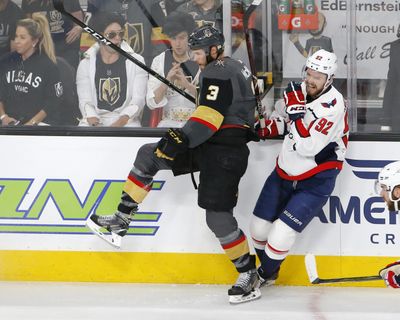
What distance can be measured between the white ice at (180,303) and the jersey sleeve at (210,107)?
80 centimetres

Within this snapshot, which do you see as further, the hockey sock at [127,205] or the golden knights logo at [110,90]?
the golden knights logo at [110,90]

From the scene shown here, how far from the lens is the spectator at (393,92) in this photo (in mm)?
5609

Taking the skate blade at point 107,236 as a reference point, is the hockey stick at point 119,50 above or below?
above

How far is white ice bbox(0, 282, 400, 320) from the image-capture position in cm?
525

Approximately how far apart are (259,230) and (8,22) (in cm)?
160

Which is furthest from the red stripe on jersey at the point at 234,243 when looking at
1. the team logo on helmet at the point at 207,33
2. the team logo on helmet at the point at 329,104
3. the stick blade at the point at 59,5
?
the stick blade at the point at 59,5

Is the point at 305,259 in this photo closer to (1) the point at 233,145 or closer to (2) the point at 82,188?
(1) the point at 233,145

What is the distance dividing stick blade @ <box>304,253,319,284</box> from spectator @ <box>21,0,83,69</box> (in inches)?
58.4

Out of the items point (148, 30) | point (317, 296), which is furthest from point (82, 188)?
point (317, 296)

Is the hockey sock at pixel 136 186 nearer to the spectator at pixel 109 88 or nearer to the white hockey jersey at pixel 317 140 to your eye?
the spectator at pixel 109 88

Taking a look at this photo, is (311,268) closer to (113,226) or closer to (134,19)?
(113,226)

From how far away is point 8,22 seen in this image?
5.69 metres

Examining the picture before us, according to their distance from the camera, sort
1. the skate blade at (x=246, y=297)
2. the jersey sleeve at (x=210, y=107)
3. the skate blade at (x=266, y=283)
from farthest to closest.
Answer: the skate blade at (x=266, y=283) < the skate blade at (x=246, y=297) < the jersey sleeve at (x=210, y=107)

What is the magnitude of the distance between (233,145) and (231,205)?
28 centimetres
